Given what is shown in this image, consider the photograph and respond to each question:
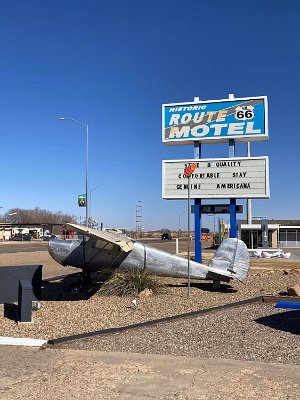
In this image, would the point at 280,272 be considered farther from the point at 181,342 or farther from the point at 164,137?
the point at 181,342

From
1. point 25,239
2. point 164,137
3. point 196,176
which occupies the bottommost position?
point 25,239

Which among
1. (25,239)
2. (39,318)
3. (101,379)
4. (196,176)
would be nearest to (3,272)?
(39,318)

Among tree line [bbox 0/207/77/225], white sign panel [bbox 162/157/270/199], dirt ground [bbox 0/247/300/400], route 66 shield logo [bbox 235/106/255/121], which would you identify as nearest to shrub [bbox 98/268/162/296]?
dirt ground [bbox 0/247/300/400]

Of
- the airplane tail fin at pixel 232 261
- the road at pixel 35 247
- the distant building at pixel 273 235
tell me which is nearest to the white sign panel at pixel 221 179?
the airplane tail fin at pixel 232 261

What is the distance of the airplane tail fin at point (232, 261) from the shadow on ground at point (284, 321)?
10.4 feet

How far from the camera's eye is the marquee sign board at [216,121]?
62.7ft

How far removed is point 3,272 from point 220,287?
20.2 ft

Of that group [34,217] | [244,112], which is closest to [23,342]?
[244,112]

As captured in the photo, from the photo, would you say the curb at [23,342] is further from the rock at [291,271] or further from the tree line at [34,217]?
the tree line at [34,217]

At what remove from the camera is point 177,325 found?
8.32 meters

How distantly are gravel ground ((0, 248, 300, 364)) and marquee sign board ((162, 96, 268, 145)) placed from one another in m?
8.29

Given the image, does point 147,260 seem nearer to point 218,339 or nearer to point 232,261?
point 232,261

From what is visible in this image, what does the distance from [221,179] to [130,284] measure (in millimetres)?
8922

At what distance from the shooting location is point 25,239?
8575 cm
